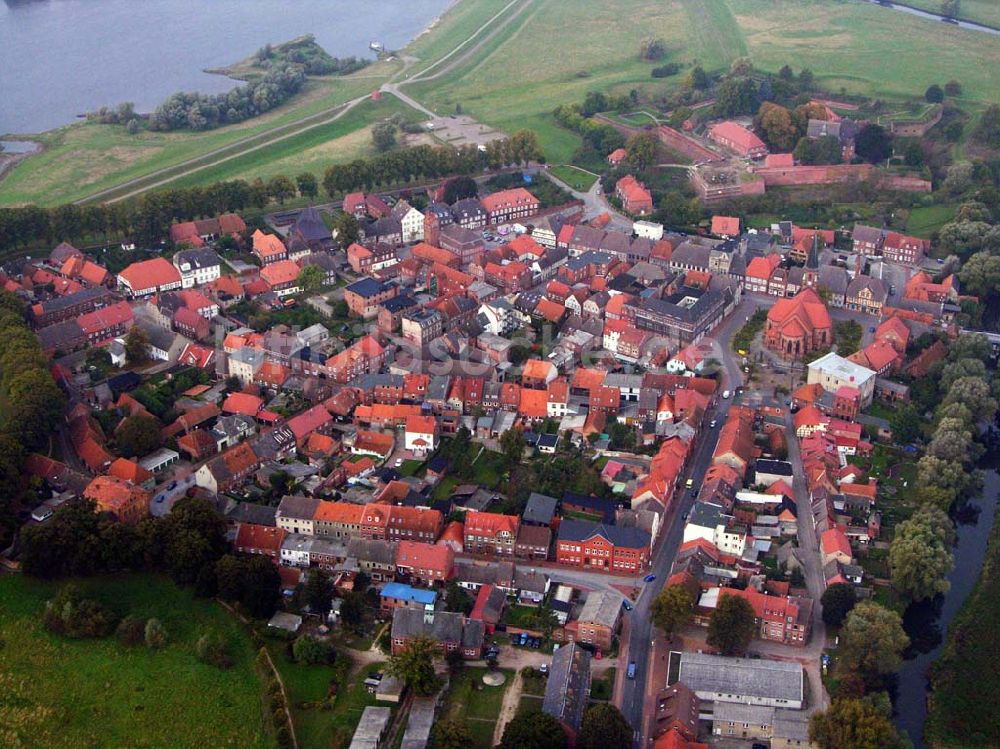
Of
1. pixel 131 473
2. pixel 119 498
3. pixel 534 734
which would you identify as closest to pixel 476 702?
pixel 534 734

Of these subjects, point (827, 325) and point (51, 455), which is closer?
point (51, 455)

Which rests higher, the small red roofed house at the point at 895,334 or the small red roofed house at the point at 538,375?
the small red roofed house at the point at 895,334

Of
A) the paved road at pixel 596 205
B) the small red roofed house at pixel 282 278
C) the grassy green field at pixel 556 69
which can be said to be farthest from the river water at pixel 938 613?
the grassy green field at pixel 556 69

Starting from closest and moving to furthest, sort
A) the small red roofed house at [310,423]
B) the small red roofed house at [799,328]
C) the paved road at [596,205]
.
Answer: the small red roofed house at [310,423] < the small red roofed house at [799,328] < the paved road at [596,205]

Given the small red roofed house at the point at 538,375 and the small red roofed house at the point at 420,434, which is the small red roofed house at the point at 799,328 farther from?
the small red roofed house at the point at 420,434

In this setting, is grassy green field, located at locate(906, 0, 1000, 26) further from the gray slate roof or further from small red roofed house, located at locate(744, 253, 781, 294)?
the gray slate roof

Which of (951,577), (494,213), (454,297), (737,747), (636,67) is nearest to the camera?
(737,747)

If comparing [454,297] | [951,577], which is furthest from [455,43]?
[951,577]

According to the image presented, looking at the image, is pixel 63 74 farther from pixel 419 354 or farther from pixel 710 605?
pixel 710 605
